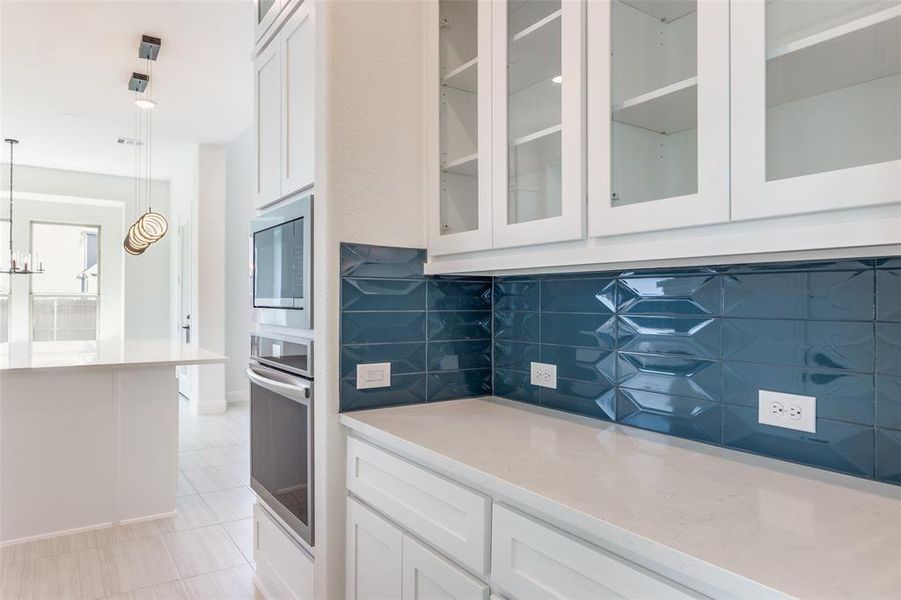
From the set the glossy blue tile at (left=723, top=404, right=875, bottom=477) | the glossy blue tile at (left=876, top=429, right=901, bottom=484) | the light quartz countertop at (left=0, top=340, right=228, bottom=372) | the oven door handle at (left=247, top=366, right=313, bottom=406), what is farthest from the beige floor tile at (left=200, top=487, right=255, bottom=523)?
the glossy blue tile at (left=876, top=429, right=901, bottom=484)

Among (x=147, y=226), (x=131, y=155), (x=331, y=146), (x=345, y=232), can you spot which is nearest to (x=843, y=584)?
(x=345, y=232)

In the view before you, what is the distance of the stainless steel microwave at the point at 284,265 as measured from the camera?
5.90ft

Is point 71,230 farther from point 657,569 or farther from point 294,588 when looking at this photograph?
point 657,569

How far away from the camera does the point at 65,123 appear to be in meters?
4.97

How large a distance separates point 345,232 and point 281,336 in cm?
54

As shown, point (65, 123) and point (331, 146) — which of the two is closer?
point (331, 146)

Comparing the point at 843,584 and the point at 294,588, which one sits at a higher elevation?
the point at 843,584

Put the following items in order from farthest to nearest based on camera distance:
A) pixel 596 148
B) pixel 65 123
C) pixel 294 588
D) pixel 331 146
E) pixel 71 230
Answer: pixel 71 230 < pixel 65 123 < pixel 294 588 < pixel 331 146 < pixel 596 148

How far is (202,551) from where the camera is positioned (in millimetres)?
2664

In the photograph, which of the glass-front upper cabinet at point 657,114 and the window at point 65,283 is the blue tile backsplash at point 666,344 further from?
the window at point 65,283

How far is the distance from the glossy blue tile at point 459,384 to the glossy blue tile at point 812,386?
2.96ft

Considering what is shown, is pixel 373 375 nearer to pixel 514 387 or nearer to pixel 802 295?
pixel 514 387

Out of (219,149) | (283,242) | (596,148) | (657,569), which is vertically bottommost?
(657,569)

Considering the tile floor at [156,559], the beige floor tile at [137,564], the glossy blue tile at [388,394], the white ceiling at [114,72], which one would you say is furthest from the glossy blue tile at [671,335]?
the white ceiling at [114,72]
